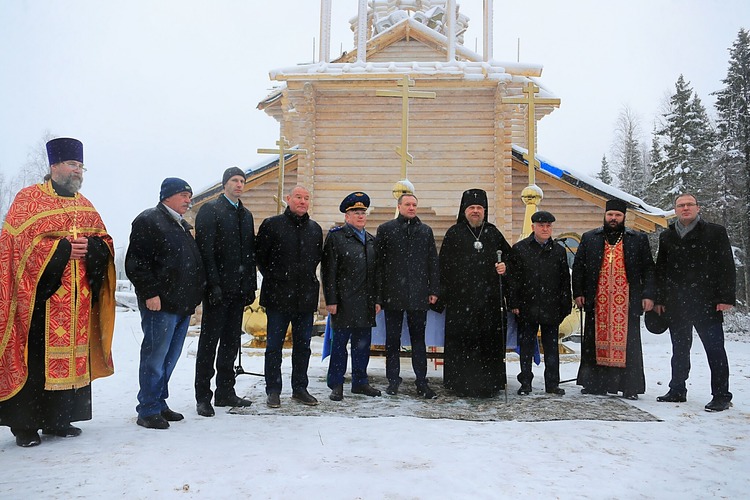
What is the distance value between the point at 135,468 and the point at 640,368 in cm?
457

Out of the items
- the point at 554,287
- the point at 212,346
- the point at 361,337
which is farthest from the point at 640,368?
the point at 212,346

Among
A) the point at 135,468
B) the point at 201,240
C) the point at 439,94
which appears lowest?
the point at 135,468

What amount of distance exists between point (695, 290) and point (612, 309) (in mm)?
743

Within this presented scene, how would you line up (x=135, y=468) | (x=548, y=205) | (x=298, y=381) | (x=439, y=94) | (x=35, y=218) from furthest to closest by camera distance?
(x=548, y=205), (x=439, y=94), (x=298, y=381), (x=35, y=218), (x=135, y=468)

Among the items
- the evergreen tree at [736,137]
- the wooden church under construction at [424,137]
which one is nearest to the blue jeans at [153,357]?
the wooden church under construction at [424,137]

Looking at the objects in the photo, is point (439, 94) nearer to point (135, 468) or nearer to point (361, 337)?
point (361, 337)

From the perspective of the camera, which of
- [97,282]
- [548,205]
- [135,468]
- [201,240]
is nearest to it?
[135,468]

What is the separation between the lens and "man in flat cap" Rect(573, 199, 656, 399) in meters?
5.41

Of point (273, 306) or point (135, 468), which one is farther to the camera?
point (273, 306)

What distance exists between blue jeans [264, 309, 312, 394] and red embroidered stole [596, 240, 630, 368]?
9.45ft

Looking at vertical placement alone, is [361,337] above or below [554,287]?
below

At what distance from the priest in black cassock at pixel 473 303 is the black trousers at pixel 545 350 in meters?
0.31

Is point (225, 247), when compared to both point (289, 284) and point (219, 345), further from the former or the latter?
point (219, 345)

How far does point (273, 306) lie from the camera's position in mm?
4785
